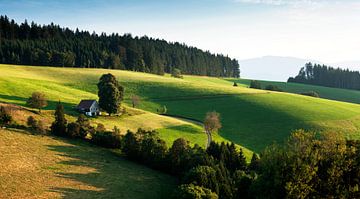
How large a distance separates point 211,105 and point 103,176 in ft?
220

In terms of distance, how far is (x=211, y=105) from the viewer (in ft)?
366

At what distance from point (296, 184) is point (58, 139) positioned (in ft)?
137

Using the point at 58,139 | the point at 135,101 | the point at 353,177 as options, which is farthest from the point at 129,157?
the point at 135,101

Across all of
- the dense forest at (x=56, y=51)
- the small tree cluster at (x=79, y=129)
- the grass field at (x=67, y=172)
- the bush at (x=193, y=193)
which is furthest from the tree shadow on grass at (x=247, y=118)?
the dense forest at (x=56, y=51)

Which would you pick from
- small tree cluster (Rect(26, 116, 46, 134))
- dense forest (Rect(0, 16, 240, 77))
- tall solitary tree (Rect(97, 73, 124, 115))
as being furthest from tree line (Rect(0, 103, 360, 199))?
dense forest (Rect(0, 16, 240, 77))

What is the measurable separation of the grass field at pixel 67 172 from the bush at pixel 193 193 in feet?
12.2

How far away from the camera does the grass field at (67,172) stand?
136 feet

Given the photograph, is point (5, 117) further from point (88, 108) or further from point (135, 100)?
point (135, 100)

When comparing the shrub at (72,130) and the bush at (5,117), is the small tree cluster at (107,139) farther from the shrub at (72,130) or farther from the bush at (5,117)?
the bush at (5,117)

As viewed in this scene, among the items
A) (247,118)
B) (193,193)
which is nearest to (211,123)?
(247,118)

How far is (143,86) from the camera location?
133 m

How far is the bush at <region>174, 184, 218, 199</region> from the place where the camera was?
1647 inches

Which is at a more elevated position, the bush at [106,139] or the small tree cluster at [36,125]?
the small tree cluster at [36,125]

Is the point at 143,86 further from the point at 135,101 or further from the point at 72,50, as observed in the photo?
the point at 72,50
